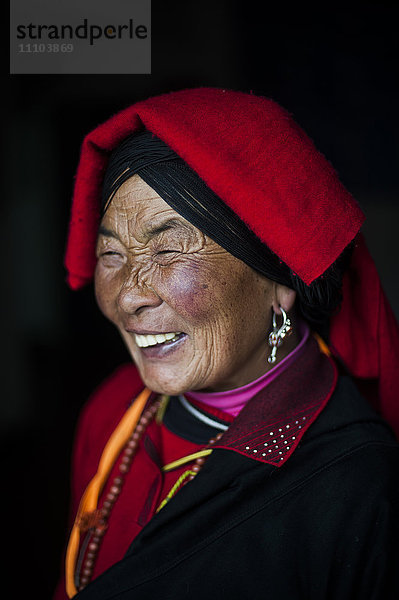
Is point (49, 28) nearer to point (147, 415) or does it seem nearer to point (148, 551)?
point (147, 415)

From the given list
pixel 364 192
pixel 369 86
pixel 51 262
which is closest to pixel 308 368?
pixel 364 192

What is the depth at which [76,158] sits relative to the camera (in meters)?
3.80

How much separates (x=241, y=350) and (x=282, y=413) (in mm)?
185

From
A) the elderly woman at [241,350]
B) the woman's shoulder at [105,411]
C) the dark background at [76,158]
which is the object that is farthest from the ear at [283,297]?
the dark background at [76,158]

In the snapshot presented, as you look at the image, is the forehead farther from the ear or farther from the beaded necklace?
the beaded necklace

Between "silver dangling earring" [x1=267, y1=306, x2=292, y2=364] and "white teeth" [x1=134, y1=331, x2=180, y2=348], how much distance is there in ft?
0.80

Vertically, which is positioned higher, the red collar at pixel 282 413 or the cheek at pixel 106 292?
the cheek at pixel 106 292

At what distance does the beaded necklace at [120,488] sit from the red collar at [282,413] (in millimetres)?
112

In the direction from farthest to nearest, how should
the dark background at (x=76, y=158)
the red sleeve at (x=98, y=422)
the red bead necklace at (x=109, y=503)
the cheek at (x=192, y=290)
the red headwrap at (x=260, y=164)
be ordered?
the dark background at (x=76, y=158), the red sleeve at (x=98, y=422), the red bead necklace at (x=109, y=503), the cheek at (x=192, y=290), the red headwrap at (x=260, y=164)

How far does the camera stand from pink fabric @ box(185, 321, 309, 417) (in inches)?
62.4

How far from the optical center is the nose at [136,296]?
4.75ft

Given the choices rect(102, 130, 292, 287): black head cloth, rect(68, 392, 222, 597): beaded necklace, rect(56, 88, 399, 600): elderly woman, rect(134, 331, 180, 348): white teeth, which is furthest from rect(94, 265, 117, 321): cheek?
rect(68, 392, 222, 597): beaded necklace

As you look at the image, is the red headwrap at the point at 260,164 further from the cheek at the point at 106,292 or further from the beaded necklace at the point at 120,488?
the beaded necklace at the point at 120,488

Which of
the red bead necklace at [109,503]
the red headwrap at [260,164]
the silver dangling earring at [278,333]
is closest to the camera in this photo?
the red headwrap at [260,164]
